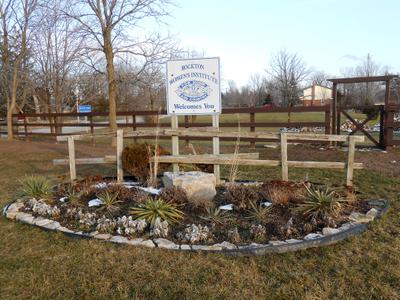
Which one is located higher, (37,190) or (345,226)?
(37,190)

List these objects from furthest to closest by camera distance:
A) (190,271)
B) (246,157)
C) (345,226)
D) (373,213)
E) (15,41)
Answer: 1. (15,41)
2. (246,157)
3. (373,213)
4. (345,226)
5. (190,271)

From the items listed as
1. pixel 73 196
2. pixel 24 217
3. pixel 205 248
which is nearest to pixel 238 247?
pixel 205 248

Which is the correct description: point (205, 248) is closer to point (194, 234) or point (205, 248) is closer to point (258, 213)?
point (194, 234)

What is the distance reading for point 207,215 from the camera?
4.31 meters

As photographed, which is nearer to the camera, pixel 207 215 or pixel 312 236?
pixel 312 236

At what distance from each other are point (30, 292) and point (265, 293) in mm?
1929

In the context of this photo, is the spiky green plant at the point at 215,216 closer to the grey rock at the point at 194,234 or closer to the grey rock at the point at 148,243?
the grey rock at the point at 194,234

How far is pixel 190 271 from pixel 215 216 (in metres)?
1.08

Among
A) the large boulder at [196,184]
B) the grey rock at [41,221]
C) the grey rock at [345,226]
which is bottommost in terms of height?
the grey rock at [41,221]

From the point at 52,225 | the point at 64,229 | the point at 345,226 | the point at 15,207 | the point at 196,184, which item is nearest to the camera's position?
the point at 345,226

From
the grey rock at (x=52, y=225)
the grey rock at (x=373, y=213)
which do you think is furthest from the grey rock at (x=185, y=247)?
the grey rock at (x=373, y=213)

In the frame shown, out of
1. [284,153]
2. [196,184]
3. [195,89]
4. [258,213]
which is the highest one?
[195,89]

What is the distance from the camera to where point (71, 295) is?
9.14ft

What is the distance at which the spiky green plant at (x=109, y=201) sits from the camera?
14.9ft
